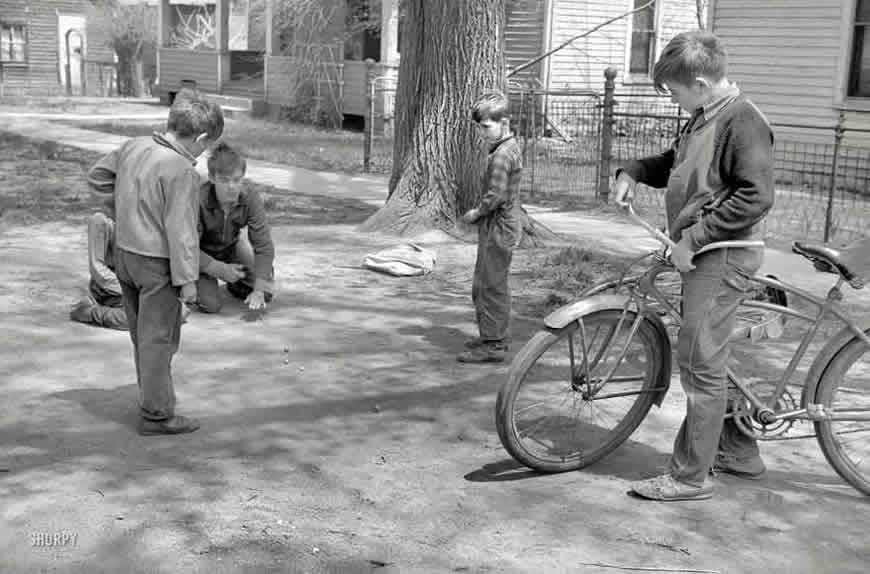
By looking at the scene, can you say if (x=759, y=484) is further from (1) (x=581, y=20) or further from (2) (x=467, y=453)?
(1) (x=581, y=20)

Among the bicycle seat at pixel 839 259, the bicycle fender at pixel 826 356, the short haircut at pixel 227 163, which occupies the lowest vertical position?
the bicycle fender at pixel 826 356

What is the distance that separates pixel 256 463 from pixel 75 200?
829 centimetres

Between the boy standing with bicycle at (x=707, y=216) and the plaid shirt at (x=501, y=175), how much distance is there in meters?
1.65

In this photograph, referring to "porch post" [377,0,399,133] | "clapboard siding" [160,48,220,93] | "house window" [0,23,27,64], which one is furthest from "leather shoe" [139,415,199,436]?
"house window" [0,23,27,64]

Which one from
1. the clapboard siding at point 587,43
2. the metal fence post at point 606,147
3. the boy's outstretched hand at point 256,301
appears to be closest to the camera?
the boy's outstretched hand at point 256,301

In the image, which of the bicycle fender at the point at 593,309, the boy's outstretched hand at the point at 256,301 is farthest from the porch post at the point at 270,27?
the bicycle fender at the point at 593,309

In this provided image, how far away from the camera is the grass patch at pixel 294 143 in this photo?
1723 cm

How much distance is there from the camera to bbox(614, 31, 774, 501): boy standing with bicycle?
159 inches

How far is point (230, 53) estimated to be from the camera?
29.9 meters

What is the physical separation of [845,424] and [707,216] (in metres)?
1.22

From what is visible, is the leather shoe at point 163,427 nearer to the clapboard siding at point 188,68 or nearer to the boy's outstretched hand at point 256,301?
the boy's outstretched hand at point 256,301

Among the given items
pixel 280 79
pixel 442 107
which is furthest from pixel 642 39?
pixel 442 107

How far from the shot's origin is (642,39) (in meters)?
24.6

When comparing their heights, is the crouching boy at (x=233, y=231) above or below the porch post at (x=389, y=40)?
below
